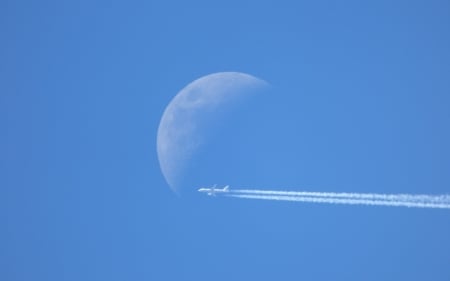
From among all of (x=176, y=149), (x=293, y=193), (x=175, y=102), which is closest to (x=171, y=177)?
(x=176, y=149)

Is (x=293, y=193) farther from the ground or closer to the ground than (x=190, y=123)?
closer to the ground

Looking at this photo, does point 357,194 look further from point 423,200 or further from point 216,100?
point 216,100

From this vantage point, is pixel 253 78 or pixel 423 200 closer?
pixel 423 200

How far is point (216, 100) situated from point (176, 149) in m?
1.55

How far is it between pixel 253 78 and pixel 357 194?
3649mm

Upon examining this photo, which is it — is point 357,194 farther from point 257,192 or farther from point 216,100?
point 216,100

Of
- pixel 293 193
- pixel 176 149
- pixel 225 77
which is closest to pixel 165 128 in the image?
pixel 176 149

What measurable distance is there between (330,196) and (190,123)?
3834 millimetres

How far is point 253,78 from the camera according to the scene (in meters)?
17.6

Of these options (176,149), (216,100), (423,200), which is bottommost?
(423,200)

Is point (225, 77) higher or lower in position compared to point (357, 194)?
higher

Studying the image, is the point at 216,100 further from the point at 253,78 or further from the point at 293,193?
the point at 293,193

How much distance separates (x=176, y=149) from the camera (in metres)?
18.0

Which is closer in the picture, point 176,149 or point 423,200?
point 423,200
